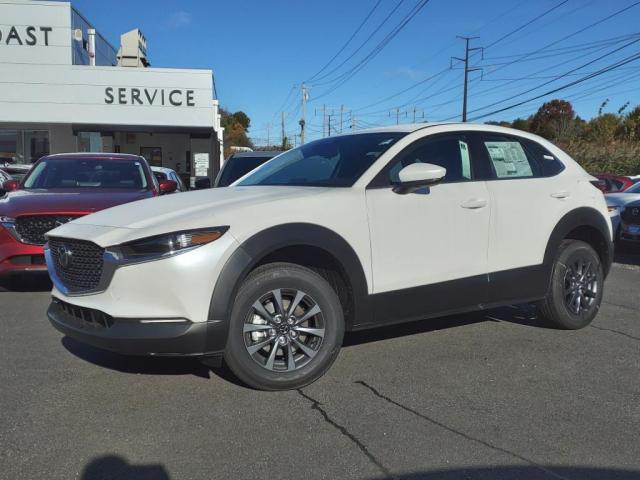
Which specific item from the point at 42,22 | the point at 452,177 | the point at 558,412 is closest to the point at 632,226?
the point at 452,177

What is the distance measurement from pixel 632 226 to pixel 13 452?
10.3 m

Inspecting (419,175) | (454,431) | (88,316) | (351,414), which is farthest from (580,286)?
(88,316)

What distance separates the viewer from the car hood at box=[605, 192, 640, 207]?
11.2m

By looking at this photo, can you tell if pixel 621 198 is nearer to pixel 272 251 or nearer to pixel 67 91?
pixel 272 251

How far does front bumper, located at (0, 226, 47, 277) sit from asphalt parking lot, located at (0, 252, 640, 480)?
4.00 feet

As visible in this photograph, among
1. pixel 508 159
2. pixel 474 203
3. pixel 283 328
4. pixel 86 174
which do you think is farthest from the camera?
pixel 86 174

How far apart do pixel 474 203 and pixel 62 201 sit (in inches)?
178

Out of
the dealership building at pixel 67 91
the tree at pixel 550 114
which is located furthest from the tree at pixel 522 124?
the dealership building at pixel 67 91

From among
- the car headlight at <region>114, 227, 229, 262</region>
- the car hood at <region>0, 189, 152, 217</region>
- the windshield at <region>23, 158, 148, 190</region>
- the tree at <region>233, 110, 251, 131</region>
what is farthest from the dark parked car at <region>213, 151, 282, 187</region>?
the tree at <region>233, 110, 251, 131</region>

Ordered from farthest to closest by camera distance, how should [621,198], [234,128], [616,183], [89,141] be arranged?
[234,128], [89,141], [616,183], [621,198]

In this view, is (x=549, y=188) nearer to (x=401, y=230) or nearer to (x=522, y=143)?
(x=522, y=143)

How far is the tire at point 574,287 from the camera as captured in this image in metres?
5.43

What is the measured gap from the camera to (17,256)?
257 inches

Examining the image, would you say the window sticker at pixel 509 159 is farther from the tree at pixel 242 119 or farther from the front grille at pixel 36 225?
the tree at pixel 242 119
